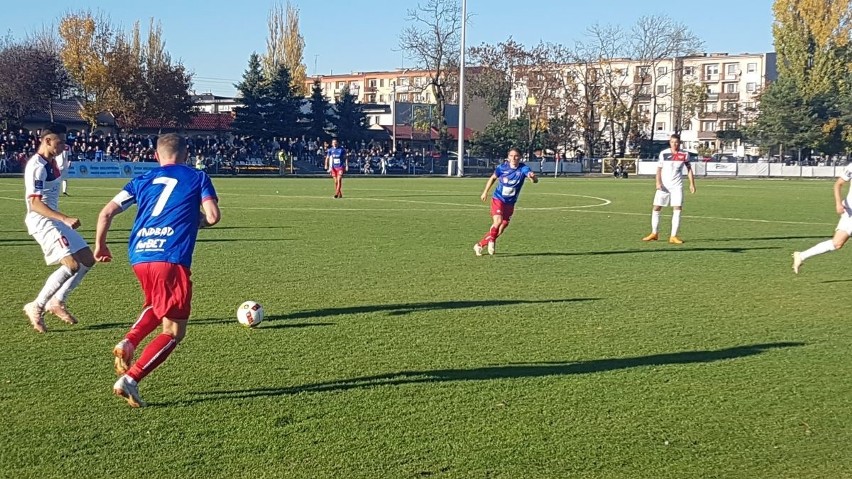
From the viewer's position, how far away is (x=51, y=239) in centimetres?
831

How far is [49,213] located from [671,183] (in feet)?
41.5

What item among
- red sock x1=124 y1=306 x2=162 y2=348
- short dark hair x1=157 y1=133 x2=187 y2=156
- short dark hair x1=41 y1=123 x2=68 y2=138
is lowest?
red sock x1=124 y1=306 x2=162 y2=348

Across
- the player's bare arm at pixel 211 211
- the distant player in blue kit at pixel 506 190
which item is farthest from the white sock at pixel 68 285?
the distant player in blue kit at pixel 506 190

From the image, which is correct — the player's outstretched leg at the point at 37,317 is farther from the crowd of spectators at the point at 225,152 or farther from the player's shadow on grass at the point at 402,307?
the crowd of spectators at the point at 225,152

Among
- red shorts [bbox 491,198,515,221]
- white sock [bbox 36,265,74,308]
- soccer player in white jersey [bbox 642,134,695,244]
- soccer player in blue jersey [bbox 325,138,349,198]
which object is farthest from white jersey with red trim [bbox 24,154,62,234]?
soccer player in blue jersey [bbox 325,138,349,198]

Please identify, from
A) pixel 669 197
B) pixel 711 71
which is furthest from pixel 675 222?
pixel 711 71

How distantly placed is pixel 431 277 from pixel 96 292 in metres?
4.08

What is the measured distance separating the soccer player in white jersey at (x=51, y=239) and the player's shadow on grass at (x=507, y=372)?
2.85 metres

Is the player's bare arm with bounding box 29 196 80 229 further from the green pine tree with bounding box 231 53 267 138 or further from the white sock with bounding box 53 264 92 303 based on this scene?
the green pine tree with bounding box 231 53 267 138

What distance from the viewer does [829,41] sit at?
230ft

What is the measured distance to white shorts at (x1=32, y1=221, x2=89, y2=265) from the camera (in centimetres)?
822

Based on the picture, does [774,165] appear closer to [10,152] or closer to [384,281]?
[10,152]

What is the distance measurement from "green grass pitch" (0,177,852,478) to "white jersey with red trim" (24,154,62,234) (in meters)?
0.97

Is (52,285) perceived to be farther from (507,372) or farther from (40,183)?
(507,372)
